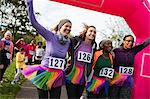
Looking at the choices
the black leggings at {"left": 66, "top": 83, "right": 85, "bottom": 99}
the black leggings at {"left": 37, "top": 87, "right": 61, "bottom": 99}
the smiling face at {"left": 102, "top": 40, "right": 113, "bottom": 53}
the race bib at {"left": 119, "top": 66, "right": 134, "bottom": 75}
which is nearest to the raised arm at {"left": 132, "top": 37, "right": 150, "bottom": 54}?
the race bib at {"left": 119, "top": 66, "right": 134, "bottom": 75}

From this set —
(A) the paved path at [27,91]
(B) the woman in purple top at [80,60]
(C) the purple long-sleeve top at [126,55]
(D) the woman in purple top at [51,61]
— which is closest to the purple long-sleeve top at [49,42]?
(D) the woman in purple top at [51,61]

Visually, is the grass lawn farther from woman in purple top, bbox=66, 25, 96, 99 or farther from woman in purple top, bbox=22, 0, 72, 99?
woman in purple top, bbox=66, 25, 96, 99

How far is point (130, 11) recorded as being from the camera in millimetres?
4195

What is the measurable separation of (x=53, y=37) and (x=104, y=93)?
90 cm

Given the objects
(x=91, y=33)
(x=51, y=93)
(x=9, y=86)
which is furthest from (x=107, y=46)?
(x=9, y=86)

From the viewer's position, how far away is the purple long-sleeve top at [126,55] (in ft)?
13.9

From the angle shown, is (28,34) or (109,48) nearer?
(28,34)

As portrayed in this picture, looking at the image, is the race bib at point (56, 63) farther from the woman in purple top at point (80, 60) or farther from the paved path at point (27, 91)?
the paved path at point (27, 91)

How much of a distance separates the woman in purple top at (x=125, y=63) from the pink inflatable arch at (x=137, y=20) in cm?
6

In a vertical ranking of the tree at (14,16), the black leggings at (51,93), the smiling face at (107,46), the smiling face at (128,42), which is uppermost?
the tree at (14,16)

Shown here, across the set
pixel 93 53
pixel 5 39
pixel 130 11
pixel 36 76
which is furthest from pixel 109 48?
pixel 5 39

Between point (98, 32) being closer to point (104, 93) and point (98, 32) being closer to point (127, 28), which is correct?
point (127, 28)

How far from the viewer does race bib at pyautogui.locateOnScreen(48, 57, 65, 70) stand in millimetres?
3926

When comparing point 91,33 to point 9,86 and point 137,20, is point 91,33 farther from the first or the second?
point 9,86
